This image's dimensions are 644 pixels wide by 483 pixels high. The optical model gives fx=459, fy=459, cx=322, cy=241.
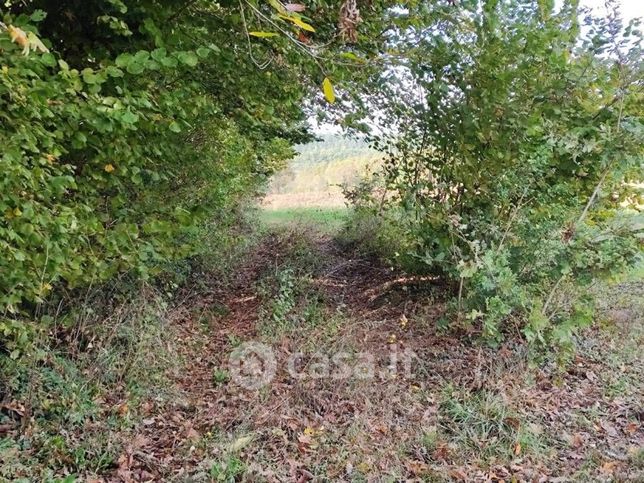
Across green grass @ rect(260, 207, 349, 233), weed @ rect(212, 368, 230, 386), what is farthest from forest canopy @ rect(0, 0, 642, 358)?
green grass @ rect(260, 207, 349, 233)

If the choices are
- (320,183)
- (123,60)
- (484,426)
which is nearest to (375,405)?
(484,426)

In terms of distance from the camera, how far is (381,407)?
358 cm

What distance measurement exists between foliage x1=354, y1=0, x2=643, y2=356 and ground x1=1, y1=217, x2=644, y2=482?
20.3 inches

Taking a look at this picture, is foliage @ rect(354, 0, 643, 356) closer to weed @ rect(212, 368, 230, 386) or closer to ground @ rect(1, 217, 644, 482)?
ground @ rect(1, 217, 644, 482)

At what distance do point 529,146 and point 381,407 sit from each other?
2.66 m

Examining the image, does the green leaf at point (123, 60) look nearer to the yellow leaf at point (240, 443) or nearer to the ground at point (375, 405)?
the ground at point (375, 405)

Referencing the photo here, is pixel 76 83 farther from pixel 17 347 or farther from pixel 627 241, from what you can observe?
pixel 627 241

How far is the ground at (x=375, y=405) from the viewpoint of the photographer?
2979mm

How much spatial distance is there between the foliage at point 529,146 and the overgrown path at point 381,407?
51 centimetres

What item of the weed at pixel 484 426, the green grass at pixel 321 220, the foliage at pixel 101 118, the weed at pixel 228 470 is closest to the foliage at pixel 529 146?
the weed at pixel 484 426

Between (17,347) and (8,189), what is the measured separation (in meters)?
1.19

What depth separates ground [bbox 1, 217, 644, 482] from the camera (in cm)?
298

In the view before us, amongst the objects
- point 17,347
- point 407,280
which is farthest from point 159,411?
point 407,280

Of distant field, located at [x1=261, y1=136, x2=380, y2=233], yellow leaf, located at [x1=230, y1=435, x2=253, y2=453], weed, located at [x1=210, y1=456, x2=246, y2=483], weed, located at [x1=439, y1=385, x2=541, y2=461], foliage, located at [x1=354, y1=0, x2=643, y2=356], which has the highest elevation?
foliage, located at [x1=354, y1=0, x2=643, y2=356]
